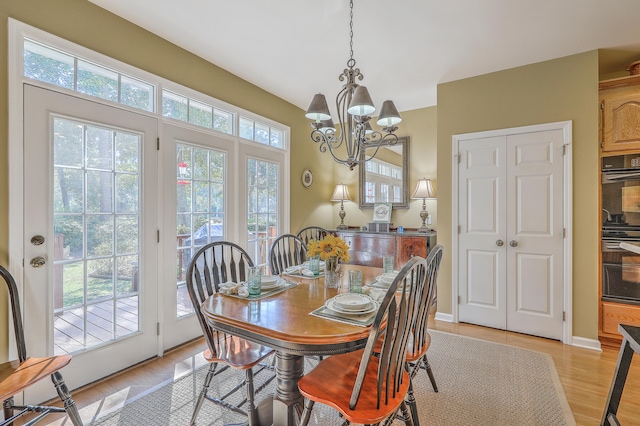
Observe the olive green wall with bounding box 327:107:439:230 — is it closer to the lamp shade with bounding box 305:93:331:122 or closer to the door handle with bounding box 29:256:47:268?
the lamp shade with bounding box 305:93:331:122

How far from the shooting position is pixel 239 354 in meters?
1.63

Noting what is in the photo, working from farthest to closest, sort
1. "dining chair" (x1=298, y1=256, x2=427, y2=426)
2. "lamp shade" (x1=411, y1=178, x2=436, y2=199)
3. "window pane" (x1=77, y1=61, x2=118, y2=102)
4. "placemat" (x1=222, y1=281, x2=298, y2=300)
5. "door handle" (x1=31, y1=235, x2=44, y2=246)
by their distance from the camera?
"lamp shade" (x1=411, y1=178, x2=436, y2=199) < "window pane" (x1=77, y1=61, x2=118, y2=102) < "door handle" (x1=31, y1=235, x2=44, y2=246) < "placemat" (x1=222, y1=281, x2=298, y2=300) < "dining chair" (x1=298, y1=256, x2=427, y2=426)

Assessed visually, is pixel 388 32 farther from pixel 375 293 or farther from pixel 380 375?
pixel 380 375

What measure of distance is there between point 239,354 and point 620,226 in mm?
3424

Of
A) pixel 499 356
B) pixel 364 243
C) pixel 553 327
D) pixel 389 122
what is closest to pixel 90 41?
pixel 389 122

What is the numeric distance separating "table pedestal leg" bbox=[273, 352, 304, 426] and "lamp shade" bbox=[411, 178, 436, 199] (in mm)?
2983

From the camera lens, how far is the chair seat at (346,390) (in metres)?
1.17

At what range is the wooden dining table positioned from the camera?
123 cm

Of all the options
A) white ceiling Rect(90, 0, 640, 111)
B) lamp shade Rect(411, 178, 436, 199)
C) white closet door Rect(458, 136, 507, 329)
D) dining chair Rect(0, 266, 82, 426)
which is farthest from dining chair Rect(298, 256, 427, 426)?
lamp shade Rect(411, 178, 436, 199)

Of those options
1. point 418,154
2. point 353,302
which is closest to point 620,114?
point 418,154

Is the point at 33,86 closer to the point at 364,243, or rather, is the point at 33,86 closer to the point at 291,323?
the point at 291,323

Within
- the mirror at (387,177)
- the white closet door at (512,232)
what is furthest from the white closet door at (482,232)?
the mirror at (387,177)

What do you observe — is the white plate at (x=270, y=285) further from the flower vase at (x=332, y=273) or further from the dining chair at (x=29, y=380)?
the dining chair at (x=29, y=380)

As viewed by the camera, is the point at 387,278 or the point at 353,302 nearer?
the point at 353,302
